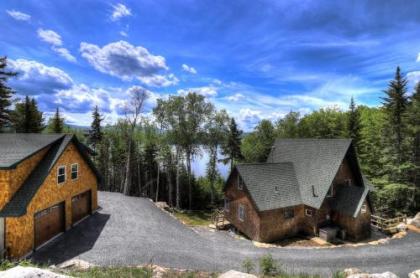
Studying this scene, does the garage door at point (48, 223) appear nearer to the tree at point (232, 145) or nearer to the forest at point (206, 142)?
the forest at point (206, 142)

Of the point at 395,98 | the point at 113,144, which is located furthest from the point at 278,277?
the point at 113,144

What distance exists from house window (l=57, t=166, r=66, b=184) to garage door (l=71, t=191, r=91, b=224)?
2.04 meters

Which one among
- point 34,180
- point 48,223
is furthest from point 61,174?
point 48,223

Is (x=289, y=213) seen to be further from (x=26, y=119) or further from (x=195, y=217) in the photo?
(x=26, y=119)

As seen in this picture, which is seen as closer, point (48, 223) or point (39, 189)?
point (39, 189)

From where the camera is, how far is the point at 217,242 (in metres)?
18.8

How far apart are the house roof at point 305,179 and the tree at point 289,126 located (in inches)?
799

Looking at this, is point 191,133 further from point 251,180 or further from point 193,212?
point 251,180

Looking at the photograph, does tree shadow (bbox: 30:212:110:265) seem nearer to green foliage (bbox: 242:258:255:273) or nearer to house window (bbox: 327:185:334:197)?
green foliage (bbox: 242:258:255:273)

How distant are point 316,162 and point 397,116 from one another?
35.5ft

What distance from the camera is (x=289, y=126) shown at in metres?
46.7

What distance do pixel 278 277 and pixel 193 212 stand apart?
86.8 feet

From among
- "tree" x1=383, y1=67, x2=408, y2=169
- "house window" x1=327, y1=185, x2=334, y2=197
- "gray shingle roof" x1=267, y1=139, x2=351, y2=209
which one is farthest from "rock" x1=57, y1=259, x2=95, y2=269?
"tree" x1=383, y1=67, x2=408, y2=169

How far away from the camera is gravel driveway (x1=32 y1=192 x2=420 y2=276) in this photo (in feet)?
44.7
